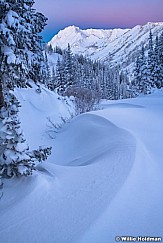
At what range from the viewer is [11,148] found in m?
3.91

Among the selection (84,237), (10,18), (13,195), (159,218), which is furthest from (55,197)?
(10,18)

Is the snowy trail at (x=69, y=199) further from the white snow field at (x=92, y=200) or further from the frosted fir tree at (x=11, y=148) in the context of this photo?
the frosted fir tree at (x=11, y=148)

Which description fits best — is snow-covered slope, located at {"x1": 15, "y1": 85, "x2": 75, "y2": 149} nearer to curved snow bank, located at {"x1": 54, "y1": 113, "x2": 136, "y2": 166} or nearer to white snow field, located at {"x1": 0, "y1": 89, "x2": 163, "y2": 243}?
curved snow bank, located at {"x1": 54, "y1": 113, "x2": 136, "y2": 166}

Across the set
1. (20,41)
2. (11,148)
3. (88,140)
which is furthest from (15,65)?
(88,140)

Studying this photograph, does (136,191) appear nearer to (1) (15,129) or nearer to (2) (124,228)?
(2) (124,228)

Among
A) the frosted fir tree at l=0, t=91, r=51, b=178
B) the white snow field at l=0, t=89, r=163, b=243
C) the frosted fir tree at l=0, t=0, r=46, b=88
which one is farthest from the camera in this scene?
the frosted fir tree at l=0, t=91, r=51, b=178

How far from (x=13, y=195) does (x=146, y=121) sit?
7.29 metres

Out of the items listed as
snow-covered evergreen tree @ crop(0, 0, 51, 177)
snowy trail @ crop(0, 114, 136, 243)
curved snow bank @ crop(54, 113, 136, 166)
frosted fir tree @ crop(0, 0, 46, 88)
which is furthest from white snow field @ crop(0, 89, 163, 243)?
frosted fir tree @ crop(0, 0, 46, 88)

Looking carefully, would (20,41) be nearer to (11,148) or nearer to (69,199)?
(11,148)

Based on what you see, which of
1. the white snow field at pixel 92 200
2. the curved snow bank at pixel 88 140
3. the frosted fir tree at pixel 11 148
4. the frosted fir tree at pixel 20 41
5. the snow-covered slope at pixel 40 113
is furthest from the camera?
the snow-covered slope at pixel 40 113

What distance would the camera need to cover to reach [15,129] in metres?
3.95

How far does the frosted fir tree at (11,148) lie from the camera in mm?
3840

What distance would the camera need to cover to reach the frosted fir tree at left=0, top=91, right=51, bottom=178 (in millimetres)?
3840

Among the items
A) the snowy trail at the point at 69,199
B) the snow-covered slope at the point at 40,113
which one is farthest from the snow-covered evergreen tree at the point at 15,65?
the snow-covered slope at the point at 40,113
